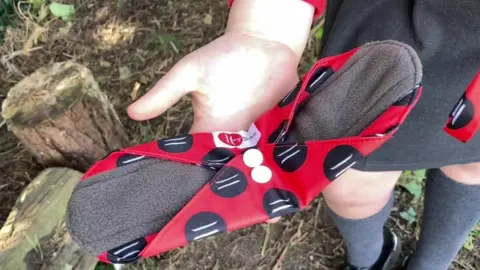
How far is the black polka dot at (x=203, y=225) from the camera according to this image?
0.63m

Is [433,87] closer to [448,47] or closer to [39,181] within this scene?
[448,47]

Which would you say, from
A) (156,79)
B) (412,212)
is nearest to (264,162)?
(412,212)

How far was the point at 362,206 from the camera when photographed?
944mm

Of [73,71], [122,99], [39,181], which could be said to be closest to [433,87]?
[73,71]

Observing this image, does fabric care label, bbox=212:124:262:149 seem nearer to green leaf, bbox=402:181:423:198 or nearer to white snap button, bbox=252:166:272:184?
white snap button, bbox=252:166:272:184

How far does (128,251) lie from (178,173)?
0.10 metres

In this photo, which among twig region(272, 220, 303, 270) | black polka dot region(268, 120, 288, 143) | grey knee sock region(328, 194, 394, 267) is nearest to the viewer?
black polka dot region(268, 120, 288, 143)

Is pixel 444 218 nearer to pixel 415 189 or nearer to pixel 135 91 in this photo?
pixel 415 189

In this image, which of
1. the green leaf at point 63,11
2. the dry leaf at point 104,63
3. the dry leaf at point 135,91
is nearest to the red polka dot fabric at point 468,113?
the dry leaf at point 135,91

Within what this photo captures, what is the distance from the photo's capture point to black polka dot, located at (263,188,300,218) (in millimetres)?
648

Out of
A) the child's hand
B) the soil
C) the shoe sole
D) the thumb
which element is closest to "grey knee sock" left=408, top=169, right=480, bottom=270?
the shoe sole

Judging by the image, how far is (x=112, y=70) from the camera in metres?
1.69

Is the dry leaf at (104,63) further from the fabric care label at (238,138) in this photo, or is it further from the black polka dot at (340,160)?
the black polka dot at (340,160)

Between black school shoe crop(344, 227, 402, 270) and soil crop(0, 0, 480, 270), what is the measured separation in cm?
9
